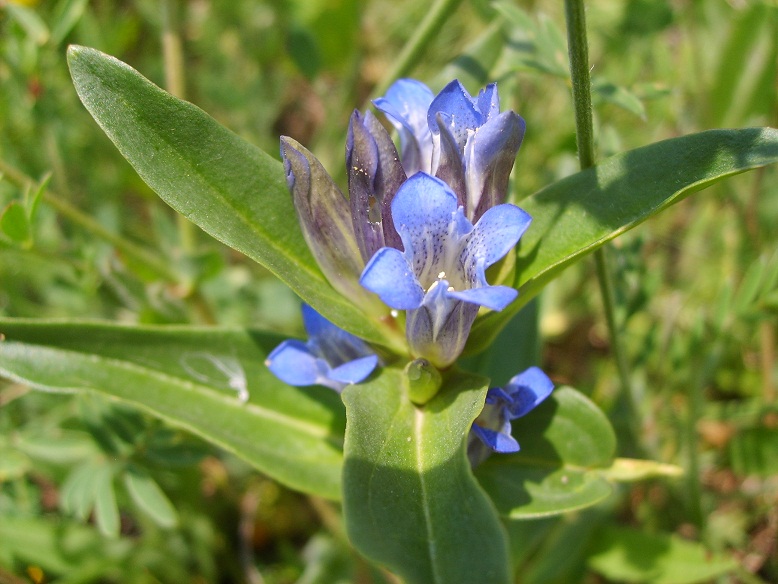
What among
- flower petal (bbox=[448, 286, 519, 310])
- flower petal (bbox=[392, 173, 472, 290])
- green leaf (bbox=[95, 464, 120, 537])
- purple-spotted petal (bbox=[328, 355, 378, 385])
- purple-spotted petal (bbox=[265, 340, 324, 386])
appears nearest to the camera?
flower petal (bbox=[448, 286, 519, 310])

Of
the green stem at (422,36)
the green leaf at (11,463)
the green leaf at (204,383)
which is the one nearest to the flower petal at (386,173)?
the green leaf at (204,383)

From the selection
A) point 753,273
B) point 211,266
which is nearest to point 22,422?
point 211,266

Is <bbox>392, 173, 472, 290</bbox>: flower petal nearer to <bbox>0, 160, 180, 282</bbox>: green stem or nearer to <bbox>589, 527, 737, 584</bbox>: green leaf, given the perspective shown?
<bbox>0, 160, 180, 282</bbox>: green stem

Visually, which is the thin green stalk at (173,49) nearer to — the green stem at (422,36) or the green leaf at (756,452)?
the green stem at (422,36)

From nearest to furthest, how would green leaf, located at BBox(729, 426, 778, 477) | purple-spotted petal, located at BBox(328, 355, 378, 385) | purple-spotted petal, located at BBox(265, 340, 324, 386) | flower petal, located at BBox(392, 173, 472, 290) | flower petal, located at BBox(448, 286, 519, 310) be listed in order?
1. flower petal, located at BBox(448, 286, 519, 310)
2. flower petal, located at BBox(392, 173, 472, 290)
3. purple-spotted petal, located at BBox(328, 355, 378, 385)
4. purple-spotted petal, located at BBox(265, 340, 324, 386)
5. green leaf, located at BBox(729, 426, 778, 477)

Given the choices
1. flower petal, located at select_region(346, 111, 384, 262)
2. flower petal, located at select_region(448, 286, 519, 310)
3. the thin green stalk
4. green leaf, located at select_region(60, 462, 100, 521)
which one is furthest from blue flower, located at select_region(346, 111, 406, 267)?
the thin green stalk

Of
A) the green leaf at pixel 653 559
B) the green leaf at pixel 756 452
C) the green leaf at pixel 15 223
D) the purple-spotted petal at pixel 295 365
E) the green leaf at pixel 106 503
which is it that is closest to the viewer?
the purple-spotted petal at pixel 295 365

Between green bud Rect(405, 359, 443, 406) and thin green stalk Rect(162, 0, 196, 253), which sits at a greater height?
thin green stalk Rect(162, 0, 196, 253)

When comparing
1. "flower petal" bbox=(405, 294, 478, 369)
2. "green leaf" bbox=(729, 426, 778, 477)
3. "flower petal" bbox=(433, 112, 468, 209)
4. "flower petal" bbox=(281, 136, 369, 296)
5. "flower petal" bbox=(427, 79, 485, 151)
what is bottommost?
"green leaf" bbox=(729, 426, 778, 477)

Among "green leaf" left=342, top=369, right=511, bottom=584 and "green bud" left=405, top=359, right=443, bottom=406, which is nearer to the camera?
"green leaf" left=342, top=369, right=511, bottom=584
